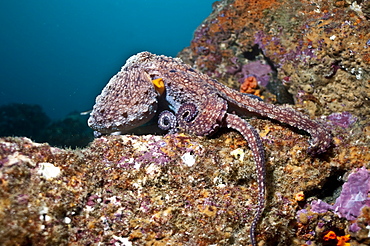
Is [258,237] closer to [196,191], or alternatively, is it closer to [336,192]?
[196,191]

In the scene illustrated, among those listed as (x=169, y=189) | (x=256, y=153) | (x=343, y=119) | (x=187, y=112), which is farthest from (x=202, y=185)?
(x=343, y=119)

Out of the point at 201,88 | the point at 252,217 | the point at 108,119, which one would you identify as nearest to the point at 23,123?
the point at 108,119

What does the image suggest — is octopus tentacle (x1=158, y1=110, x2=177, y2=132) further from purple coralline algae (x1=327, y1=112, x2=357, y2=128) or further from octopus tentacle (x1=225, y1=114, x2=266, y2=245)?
purple coralline algae (x1=327, y1=112, x2=357, y2=128)

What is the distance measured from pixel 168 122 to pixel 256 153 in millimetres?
1762

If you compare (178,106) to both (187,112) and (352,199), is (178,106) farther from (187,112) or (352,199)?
(352,199)

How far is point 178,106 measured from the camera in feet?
16.7

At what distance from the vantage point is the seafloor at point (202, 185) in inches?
113

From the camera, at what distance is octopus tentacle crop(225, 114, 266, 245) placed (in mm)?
3402

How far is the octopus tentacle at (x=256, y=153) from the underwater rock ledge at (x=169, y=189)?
200 mm

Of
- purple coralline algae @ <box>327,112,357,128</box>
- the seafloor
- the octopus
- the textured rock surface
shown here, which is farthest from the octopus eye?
the textured rock surface

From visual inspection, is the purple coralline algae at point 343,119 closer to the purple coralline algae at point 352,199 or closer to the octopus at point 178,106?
the octopus at point 178,106

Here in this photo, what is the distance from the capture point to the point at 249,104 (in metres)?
4.70

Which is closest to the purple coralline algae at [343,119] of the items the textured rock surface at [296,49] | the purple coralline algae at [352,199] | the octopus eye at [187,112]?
the textured rock surface at [296,49]

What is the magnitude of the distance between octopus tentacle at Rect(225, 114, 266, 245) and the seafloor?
0.20 meters
